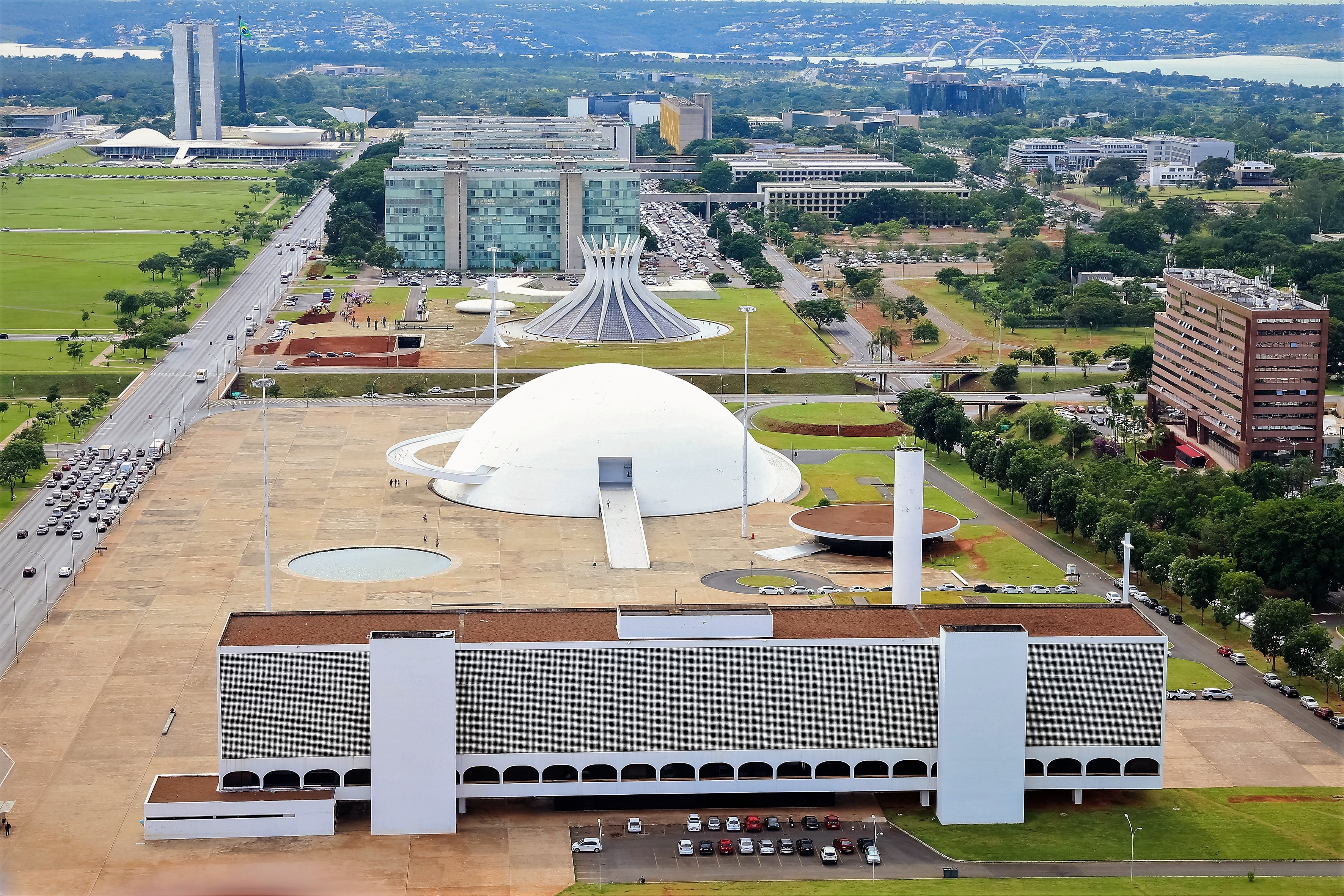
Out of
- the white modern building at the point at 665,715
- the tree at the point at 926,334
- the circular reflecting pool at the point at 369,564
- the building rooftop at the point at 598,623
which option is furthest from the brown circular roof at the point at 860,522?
the tree at the point at 926,334

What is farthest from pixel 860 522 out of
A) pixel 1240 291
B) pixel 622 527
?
pixel 1240 291

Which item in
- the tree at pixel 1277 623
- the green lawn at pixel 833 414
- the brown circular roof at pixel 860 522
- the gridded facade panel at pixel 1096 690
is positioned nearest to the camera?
the gridded facade panel at pixel 1096 690

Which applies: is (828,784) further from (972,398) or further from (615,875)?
(972,398)

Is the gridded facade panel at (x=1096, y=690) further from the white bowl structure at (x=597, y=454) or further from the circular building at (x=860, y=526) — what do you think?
the white bowl structure at (x=597, y=454)

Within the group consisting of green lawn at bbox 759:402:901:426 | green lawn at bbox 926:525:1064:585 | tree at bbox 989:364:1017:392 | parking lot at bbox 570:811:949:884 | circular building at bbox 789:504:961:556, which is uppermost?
tree at bbox 989:364:1017:392

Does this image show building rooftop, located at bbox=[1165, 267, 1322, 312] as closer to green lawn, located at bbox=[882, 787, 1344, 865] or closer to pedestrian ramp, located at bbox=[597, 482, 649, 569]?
pedestrian ramp, located at bbox=[597, 482, 649, 569]

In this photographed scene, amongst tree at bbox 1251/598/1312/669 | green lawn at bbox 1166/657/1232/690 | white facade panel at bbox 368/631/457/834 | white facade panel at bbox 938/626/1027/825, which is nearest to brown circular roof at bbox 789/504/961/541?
green lawn at bbox 1166/657/1232/690
